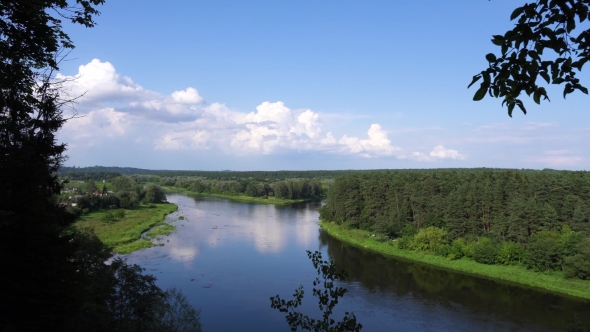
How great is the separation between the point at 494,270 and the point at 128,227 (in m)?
33.6

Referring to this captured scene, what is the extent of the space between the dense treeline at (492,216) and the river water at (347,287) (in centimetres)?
354

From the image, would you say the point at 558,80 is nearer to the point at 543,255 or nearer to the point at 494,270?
the point at 543,255

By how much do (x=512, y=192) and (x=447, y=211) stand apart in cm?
541

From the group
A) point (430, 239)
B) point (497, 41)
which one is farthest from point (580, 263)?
point (497, 41)

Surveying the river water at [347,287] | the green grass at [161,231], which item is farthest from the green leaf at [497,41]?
the green grass at [161,231]

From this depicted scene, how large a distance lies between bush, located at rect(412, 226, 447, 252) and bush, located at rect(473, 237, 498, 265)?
3.19 metres

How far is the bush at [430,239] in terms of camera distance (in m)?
32.2

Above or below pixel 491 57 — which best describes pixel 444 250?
below

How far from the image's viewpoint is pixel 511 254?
2788 centimetres

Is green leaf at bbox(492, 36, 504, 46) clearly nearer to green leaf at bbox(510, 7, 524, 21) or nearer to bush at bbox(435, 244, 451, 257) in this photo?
green leaf at bbox(510, 7, 524, 21)

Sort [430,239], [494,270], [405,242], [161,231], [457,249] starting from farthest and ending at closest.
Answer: [161,231] → [405,242] → [430,239] → [457,249] → [494,270]

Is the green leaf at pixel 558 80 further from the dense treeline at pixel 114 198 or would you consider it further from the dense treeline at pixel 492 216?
→ the dense treeline at pixel 114 198

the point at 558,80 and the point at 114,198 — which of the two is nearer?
the point at 558,80

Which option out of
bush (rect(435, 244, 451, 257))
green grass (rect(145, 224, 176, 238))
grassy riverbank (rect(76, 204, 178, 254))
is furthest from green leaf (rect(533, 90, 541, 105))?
green grass (rect(145, 224, 176, 238))
